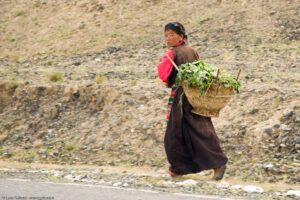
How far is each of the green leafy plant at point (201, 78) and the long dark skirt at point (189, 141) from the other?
13.8 inches

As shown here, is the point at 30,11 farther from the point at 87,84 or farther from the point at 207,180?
the point at 207,180

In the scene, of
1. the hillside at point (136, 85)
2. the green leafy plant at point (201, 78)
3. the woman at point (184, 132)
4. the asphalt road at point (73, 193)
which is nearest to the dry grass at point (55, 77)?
the hillside at point (136, 85)

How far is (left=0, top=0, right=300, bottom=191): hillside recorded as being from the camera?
698 centimetres

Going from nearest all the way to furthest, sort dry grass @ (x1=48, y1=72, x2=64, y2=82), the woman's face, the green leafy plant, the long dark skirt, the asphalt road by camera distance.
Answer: the asphalt road < the green leafy plant < the long dark skirt < the woman's face < dry grass @ (x1=48, y1=72, x2=64, y2=82)

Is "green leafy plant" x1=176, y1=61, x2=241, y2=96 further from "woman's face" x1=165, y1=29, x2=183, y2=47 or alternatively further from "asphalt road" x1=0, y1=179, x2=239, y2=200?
"asphalt road" x1=0, y1=179, x2=239, y2=200

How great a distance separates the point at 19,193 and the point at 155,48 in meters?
10.3

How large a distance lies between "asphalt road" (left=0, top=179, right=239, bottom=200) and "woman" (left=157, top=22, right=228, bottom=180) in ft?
3.27

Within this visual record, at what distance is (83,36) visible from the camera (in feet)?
55.7

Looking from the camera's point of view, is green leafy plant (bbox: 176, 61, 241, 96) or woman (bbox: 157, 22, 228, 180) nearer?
green leafy plant (bbox: 176, 61, 241, 96)

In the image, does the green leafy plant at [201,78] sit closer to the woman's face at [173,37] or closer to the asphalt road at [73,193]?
the woman's face at [173,37]

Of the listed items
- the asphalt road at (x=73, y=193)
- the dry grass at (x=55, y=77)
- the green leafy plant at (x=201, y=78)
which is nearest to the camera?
the asphalt road at (x=73, y=193)

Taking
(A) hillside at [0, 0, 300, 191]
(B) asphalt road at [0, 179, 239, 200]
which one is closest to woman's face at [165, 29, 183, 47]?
(B) asphalt road at [0, 179, 239, 200]

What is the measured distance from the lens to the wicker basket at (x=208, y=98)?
5047 mm

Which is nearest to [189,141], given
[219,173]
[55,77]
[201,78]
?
[219,173]
